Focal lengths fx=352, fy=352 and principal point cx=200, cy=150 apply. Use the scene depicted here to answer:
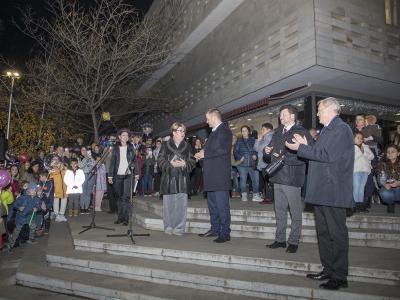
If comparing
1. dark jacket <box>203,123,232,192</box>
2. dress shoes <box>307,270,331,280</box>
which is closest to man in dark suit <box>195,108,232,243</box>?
dark jacket <box>203,123,232,192</box>

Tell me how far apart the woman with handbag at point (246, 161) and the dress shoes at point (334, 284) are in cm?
498

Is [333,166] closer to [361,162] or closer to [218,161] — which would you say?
[218,161]

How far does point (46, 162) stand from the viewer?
10992mm

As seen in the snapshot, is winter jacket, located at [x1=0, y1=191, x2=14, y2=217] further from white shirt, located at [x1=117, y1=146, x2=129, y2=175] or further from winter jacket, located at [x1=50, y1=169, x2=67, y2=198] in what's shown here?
white shirt, located at [x1=117, y1=146, x2=129, y2=175]

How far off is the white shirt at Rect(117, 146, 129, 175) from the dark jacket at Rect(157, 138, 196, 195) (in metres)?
1.42

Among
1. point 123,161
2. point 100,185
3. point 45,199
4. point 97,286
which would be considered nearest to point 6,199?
point 45,199

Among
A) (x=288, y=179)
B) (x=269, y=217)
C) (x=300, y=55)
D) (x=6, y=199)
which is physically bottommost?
(x=269, y=217)

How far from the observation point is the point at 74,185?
1011 centimetres

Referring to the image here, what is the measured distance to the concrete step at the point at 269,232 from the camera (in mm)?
5258

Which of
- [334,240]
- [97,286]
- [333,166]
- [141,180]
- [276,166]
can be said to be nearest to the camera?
[334,240]

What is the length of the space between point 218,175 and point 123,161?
2.72 metres

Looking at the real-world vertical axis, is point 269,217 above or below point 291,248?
above

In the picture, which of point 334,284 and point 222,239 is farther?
point 222,239

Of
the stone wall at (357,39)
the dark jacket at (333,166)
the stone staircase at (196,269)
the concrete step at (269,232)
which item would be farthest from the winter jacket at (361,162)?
the stone wall at (357,39)
